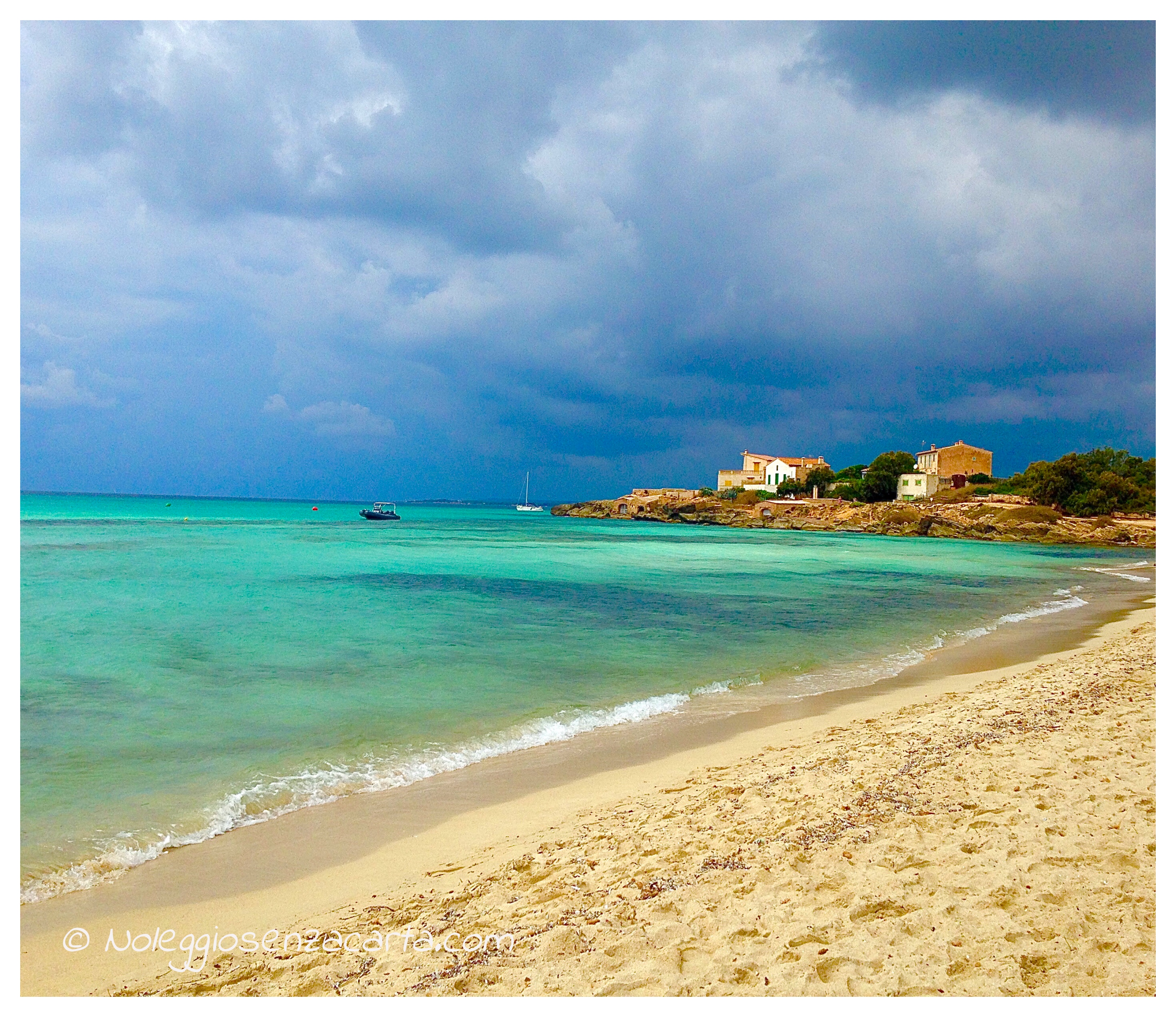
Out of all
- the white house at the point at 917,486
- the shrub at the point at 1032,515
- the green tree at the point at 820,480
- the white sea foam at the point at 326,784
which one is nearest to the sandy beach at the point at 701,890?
the white sea foam at the point at 326,784

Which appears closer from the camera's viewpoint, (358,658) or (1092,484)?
(358,658)

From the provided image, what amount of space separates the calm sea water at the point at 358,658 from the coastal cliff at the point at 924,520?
113ft

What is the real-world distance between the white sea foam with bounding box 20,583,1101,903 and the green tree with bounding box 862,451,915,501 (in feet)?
278

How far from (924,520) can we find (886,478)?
2152 cm

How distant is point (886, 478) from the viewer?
291ft

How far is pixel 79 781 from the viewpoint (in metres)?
6.32

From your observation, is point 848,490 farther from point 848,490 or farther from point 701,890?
point 701,890

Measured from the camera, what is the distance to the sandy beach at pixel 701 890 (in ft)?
9.87

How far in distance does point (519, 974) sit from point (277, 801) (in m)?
3.92

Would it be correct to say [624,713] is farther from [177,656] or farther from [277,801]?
[177,656]

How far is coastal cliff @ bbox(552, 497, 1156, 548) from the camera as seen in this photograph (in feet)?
196

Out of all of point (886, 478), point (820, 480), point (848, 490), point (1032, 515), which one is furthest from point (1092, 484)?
point (820, 480)

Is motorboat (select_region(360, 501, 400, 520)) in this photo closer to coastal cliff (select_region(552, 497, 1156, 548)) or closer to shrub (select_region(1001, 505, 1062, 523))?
coastal cliff (select_region(552, 497, 1156, 548))
